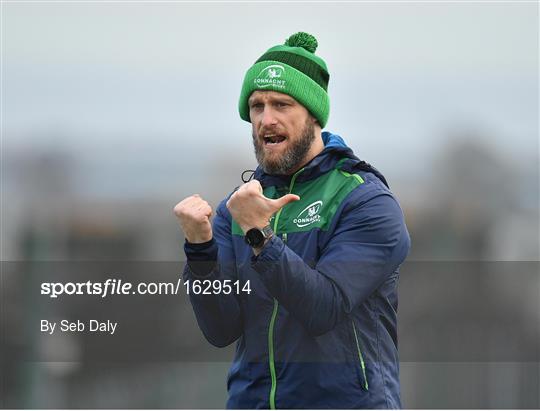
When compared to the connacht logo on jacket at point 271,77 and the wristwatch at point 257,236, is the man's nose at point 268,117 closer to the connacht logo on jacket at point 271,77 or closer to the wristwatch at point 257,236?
the connacht logo on jacket at point 271,77

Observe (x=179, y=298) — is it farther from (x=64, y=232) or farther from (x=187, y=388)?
(x=64, y=232)

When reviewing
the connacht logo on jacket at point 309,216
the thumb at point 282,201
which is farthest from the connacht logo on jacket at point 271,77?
the thumb at point 282,201

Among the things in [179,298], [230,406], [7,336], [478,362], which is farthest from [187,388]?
[230,406]

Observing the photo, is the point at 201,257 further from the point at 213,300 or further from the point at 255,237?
the point at 255,237

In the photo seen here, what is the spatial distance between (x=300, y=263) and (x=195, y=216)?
48 centimetres

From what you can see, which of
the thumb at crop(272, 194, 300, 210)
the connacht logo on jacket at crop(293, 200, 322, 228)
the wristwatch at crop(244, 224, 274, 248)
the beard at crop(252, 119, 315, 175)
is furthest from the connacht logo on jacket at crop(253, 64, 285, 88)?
the wristwatch at crop(244, 224, 274, 248)

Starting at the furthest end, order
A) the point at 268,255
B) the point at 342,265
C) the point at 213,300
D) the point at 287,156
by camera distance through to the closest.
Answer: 1. the point at 287,156
2. the point at 213,300
3. the point at 342,265
4. the point at 268,255

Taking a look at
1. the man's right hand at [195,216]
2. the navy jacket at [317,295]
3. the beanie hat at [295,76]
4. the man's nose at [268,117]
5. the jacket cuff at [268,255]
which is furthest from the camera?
the beanie hat at [295,76]

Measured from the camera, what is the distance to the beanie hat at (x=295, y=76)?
12.2 ft

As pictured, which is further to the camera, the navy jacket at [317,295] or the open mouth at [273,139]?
the open mouth at [273,139]

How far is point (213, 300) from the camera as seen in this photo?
11.5 ft

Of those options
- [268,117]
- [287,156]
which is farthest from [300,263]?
[268,117]

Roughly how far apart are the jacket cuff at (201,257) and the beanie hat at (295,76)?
2.19 feet

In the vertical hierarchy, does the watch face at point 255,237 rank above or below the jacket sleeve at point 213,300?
above
